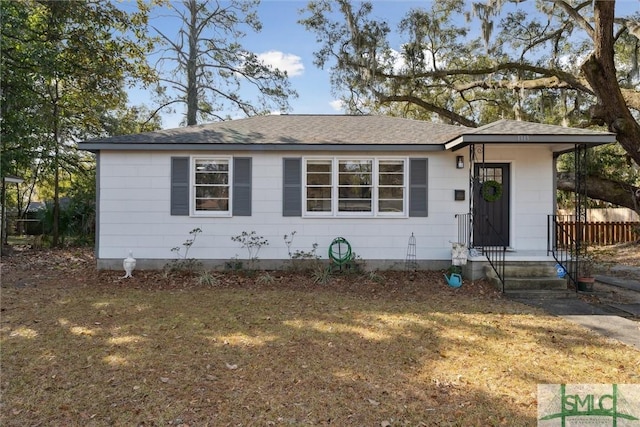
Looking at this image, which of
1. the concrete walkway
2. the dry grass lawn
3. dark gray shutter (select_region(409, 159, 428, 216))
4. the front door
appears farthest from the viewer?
the front door

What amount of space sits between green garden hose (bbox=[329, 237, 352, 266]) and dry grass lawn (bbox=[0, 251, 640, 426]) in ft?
5.11

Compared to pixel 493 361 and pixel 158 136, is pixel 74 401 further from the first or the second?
pixel 158 136

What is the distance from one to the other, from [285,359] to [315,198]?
16.7 ft

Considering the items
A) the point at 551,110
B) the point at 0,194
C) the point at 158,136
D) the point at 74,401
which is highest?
the point at 551,110

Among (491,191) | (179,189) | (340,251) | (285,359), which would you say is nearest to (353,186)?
(340,251)


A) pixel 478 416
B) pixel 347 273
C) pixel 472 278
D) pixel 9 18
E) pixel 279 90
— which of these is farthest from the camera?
pixel 279 90

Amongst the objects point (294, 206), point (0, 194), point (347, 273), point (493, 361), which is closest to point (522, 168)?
point (347, 273)

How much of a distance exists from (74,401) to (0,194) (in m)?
12.9

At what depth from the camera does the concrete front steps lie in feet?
22.7

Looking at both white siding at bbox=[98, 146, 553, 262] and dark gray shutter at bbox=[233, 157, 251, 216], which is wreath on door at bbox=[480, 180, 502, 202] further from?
dark gray shutter at bbox=[233, 157, 251, 216]

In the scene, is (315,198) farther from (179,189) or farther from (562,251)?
(562,251)

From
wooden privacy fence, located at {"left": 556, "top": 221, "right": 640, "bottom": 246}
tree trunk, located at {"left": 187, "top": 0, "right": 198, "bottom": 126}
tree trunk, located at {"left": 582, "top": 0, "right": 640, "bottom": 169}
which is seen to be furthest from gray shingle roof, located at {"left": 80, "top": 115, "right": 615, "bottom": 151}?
tree trunk, located at {"left": 187, "top": 0, "right": 198, "bottom": 126}

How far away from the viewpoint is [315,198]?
8.73m

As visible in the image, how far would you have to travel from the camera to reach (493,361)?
397 cm
